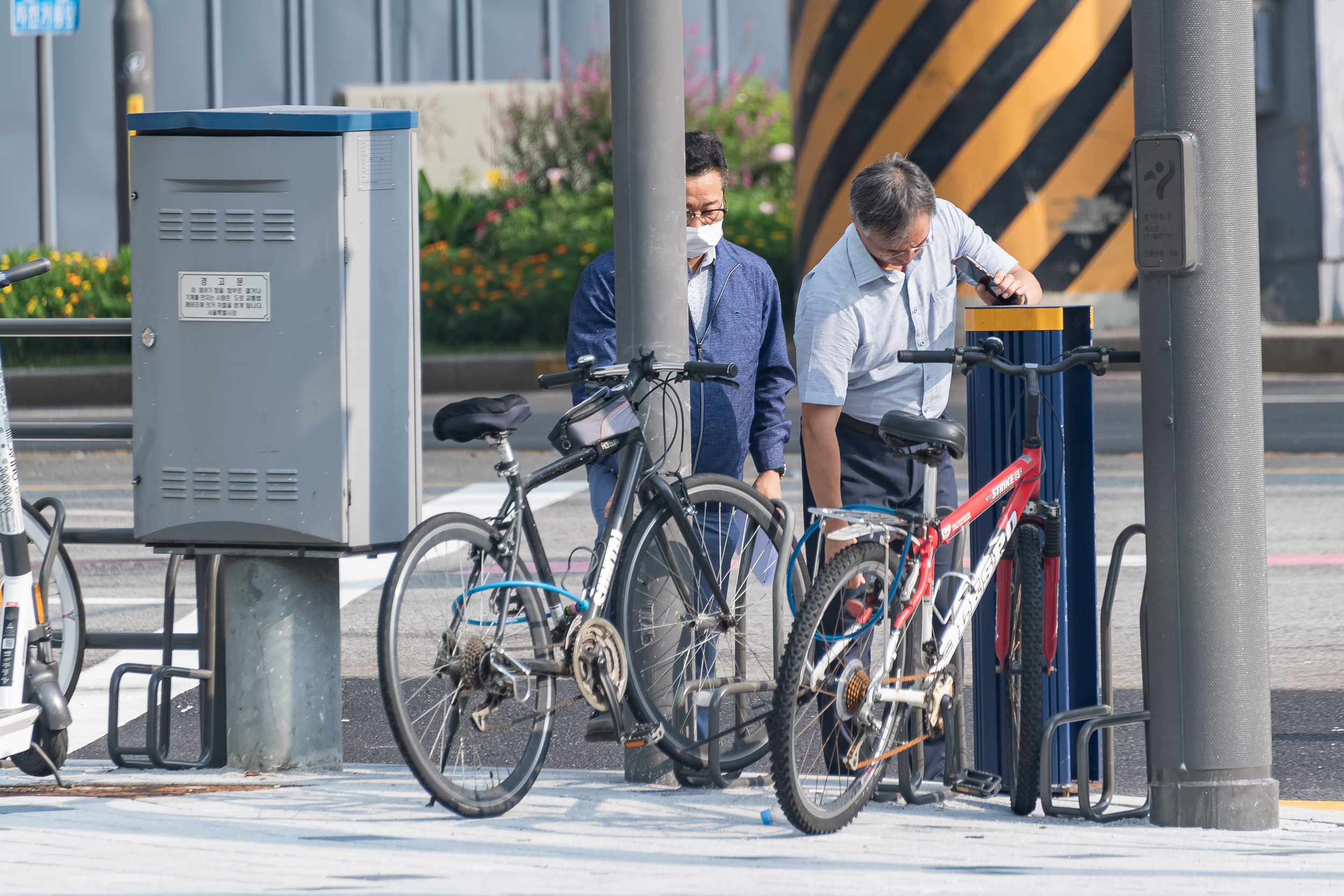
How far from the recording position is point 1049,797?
441 centimetres

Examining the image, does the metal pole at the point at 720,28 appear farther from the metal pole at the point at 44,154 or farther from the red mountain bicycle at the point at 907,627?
the red mountain bicycle at the point at 907,627

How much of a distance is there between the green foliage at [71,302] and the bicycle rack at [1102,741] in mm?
14436

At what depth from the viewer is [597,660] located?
4.34m

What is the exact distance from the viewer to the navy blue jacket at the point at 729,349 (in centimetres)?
507

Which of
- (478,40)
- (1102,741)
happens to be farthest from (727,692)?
(478,40)

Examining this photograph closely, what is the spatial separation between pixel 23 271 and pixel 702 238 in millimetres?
1766

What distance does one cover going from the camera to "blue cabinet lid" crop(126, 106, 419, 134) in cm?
453

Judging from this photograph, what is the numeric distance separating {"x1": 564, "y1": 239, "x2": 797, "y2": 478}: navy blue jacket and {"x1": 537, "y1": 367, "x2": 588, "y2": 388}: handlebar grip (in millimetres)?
371

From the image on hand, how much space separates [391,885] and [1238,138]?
248cm

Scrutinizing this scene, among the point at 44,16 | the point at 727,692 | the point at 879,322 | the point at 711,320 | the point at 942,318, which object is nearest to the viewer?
the point at 727,692

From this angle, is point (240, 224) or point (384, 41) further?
point (384, 41)

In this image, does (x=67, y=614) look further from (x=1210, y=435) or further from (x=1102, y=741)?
(x=1210, y=435)

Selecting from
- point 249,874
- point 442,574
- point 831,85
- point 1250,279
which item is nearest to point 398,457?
point 442,574

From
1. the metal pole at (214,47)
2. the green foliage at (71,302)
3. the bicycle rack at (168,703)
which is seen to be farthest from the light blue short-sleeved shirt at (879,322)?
the metal pole at (214,47)
